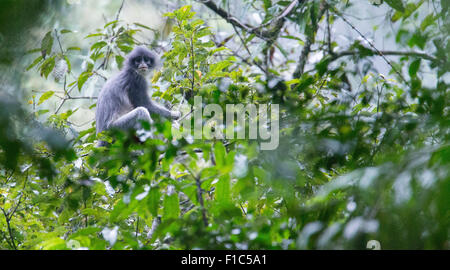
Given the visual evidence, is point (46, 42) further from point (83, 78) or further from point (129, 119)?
point (129, 119)

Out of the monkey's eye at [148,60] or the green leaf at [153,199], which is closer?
the green leaf at [153,199]

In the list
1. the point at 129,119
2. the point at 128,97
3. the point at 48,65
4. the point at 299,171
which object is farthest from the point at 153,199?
the point at 128,97

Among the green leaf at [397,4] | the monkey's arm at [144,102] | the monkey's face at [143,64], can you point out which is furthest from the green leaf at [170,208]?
the monkey's face at [143,64]

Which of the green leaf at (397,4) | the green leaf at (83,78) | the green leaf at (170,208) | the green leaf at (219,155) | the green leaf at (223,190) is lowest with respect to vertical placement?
the green leaf at (170,208)

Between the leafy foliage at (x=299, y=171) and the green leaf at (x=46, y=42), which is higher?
the green leaf at (x=46, y=42)

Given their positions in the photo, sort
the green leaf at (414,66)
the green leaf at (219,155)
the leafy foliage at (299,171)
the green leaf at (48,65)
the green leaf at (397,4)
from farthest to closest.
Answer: the green leaf at (48,65)
the green leaf at (397,4)
the green leaf at (414,66)
the green leaf at (219,155)
the leafy foliage at (299,171)

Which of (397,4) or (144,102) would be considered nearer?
(397,4)

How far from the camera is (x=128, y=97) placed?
3.77 m

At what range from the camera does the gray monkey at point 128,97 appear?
3.33 metres

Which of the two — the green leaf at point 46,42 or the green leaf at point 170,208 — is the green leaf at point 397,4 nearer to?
the green leaf at point 170,208

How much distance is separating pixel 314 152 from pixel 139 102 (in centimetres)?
307

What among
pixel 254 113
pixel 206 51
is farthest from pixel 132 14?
pixel 254 113

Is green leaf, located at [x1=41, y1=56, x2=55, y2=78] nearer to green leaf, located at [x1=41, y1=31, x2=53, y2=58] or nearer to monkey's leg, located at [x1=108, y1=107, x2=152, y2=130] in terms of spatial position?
green leaf, located at [x1=41, y1=31, x2=53, y2=58]

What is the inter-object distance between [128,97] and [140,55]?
16.0 inches
